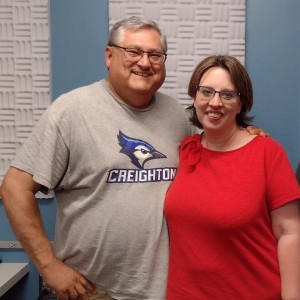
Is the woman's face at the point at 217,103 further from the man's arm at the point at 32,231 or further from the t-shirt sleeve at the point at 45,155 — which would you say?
the man's arm at the point at 32,231

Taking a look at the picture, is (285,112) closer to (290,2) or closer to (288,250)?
(290,2)

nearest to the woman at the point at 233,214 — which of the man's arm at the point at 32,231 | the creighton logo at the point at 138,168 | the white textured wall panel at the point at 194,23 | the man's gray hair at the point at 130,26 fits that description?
the creighton logo at the point at 138,168

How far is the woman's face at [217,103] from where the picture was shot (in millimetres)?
1395

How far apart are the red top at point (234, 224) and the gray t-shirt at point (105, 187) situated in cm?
11

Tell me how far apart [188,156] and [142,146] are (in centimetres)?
18

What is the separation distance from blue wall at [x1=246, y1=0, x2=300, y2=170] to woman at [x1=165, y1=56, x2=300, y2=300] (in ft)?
2.25

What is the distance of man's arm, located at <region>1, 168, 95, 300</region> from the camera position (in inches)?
57.2

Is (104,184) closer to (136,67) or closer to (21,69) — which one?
(136,67)

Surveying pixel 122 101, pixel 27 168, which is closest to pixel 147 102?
pixel 122 101

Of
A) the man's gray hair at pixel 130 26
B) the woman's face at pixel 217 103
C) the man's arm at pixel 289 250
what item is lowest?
the man's arm at pixel 289 250

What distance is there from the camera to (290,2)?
204 centimetres

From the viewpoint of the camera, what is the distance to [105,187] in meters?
1.46

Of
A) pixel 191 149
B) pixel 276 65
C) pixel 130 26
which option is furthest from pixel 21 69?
pixel 276 65

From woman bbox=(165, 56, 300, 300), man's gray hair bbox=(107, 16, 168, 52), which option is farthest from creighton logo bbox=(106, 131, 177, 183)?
man's gray hair bbox=(107, 16, 168, 52)
